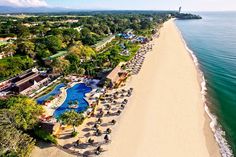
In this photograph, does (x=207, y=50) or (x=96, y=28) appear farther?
(x=96, y=28)

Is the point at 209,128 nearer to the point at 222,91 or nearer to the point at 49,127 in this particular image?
the point at 222,91

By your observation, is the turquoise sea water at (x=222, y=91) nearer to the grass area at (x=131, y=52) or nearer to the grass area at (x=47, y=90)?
the grass area at (x=131, y=52)

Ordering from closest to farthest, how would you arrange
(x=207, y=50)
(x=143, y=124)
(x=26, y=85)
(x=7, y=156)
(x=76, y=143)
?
(x=7, y=156)
(x=76, y=143)
(x=143, y=124)
(x=26, y=85)
(x=207, y=50)

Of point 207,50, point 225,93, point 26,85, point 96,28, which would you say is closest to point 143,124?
point 225,93

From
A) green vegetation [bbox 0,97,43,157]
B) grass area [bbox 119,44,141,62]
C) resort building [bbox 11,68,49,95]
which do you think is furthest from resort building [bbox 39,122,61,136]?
grass area [bbox 119,44,141,62]

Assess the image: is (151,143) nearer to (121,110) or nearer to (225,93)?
(121,110)
